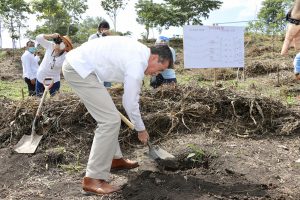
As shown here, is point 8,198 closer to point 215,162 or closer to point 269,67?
point 215,162

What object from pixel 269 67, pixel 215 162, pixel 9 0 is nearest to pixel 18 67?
pixel 9 0

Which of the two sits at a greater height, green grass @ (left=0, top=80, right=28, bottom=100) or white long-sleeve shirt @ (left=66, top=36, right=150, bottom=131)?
white long-sleeve shirt @ (left=66, top=36, right=150, bottom=131)

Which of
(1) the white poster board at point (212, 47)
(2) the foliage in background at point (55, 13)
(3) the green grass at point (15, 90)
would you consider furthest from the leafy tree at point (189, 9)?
(1) the white poster board at point (212, 47)

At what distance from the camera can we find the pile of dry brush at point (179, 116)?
4.62 metres

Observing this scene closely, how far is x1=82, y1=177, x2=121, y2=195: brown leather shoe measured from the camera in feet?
10.6

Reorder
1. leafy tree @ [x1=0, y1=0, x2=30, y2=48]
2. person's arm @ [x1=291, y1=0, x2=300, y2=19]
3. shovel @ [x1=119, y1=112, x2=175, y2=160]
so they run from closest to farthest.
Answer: person's arm @ [x1=291, y1=0, x2=300, y2=19] < shovel @ [x1=119, y1=112, x2=175, y2=160] < leafy tree @ [x1=0, y1=0, x2=30, y2=48]

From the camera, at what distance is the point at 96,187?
3.24m

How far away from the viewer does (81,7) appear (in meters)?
22.7

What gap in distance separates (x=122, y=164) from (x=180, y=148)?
74cm

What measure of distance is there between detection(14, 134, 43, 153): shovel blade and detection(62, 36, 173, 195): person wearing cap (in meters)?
1.29

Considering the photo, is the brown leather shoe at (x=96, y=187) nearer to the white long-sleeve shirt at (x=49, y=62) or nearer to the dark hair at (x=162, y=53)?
the dark hair at (x=162, y=53)

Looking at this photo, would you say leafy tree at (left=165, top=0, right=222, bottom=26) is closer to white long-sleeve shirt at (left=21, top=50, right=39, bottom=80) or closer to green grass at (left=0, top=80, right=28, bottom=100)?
green grass at (left=0, top=80, right=28, bottom=100)

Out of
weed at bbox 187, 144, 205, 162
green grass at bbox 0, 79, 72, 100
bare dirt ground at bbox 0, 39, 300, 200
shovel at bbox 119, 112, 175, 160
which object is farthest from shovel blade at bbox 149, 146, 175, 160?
green grass at bbox 0, 79, 72, 100

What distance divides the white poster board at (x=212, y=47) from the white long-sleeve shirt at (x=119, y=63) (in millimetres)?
3455
